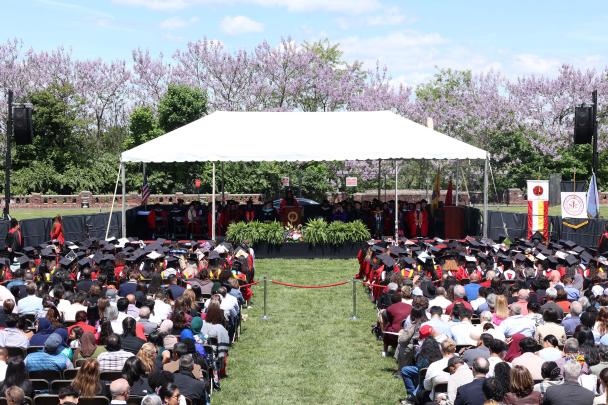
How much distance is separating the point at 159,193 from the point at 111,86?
16.9m

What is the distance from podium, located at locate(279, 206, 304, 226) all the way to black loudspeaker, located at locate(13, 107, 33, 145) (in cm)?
875

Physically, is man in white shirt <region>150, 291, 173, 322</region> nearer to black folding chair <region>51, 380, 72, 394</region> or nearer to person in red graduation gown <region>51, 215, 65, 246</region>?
black folding chair <region>51, 380, 72, 394</region>

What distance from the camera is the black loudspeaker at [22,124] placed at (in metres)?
23.6

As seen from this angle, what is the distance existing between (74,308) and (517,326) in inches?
239

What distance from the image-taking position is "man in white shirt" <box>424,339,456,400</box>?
8.59m

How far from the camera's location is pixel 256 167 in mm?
50625

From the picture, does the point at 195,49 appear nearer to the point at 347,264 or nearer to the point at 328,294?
the point at 347,264

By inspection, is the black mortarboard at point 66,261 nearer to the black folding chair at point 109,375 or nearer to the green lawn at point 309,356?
the green lawn at point 309,356

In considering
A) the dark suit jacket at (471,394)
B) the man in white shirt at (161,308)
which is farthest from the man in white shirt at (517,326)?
the man in white shirt at (161,308)

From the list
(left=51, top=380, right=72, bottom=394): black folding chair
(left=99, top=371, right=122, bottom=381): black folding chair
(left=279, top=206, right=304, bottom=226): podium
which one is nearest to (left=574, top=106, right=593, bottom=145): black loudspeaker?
(left=279, top=206, right=304, bottom=226): podium

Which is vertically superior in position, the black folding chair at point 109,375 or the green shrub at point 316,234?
the green shrub at point 316,234

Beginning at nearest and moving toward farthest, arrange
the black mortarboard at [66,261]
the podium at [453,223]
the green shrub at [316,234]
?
the black mortarboard at [66,261]
the green shrub at [316,234]
the podium at [453,223]

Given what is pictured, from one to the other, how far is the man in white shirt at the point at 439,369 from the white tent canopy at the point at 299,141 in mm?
16761

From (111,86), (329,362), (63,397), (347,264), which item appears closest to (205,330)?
(329,362)
